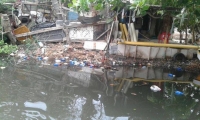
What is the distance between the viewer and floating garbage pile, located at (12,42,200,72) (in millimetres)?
9203

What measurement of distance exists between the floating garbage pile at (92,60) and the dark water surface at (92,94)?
727 millimetres

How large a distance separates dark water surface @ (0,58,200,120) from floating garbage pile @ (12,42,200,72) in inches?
28.6

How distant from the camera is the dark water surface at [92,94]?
16.3 ft

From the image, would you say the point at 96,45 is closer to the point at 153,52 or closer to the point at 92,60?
the point at 92,60

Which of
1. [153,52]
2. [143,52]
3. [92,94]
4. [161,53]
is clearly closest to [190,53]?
[161,53]

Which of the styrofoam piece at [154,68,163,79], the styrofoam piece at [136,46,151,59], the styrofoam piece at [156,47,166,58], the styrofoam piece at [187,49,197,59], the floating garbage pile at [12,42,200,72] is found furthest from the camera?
the styrofoam piece at [187,49,197,59]

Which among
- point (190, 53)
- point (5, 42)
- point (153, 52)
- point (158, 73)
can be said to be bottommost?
point (158, 73)

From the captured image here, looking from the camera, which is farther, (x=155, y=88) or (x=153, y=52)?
(x=153, y=52)

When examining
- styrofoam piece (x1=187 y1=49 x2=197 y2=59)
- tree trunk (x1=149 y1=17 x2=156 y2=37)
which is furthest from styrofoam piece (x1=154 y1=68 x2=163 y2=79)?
tree trunk (x1=149 y1=17 x2=156 y2=37)

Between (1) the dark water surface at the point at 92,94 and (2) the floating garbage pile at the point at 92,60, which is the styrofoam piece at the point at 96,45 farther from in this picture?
(1) the dark water surface at the point at 92,94

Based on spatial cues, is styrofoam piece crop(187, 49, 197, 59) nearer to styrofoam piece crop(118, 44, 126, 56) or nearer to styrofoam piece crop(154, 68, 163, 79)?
styrofoam piece crop(154, 68, 163, 79)

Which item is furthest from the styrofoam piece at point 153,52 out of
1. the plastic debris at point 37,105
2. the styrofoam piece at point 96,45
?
the plastic debris at point 37,105

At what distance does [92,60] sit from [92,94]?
3.47m

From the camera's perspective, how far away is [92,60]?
951 cm
